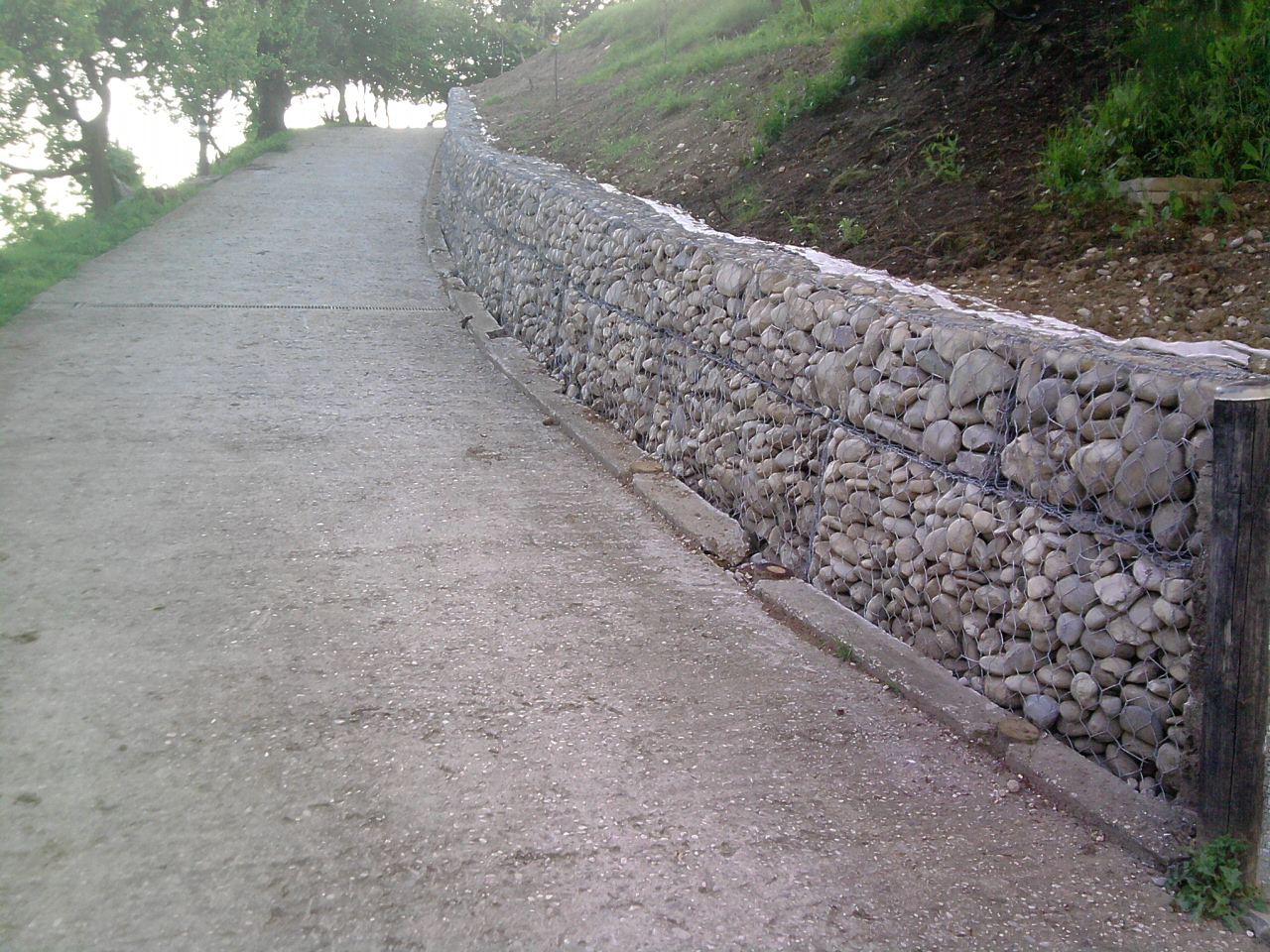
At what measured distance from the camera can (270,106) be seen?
2512 centimetres

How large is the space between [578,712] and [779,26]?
10.2 metres

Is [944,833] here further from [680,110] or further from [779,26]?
[779,26]

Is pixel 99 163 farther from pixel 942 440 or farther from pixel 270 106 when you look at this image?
pixel 942 440

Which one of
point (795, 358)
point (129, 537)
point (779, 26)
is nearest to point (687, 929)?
point (795, 358)

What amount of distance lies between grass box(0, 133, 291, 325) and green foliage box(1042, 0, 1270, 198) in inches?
337

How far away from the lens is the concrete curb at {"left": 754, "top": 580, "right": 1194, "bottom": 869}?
8.97 ft

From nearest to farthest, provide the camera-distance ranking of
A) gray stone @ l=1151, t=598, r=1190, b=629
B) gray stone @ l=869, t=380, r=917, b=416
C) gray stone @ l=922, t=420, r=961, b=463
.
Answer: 1. gray stone @ l=1151, t=598, r=1190, b=629
2. gray stone @ l=922, t=420, r=961, b=463
3. gray stone @ l=869, t=380, r=917, b=416

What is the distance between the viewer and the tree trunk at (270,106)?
976 inches

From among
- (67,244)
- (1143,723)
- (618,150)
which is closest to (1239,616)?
(1143,723)

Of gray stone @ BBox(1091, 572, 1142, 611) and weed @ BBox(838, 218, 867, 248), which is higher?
weed @ BBox(838, 218, 867, 248)

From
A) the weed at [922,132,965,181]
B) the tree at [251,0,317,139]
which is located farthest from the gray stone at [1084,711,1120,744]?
the tree at [251,0,317,139]

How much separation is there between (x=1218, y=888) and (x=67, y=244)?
43.2 feet

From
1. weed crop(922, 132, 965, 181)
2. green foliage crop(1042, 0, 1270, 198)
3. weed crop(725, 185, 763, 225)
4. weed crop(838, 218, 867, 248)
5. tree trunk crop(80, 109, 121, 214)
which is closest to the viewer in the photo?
green foliage crop(1042, 0, 1270, 198)

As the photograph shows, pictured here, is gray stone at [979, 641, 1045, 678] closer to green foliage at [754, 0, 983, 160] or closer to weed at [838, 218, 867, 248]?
weed at [838, 218, 867, 248]
